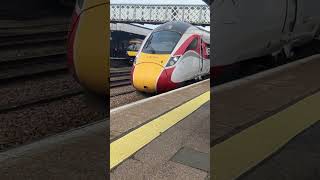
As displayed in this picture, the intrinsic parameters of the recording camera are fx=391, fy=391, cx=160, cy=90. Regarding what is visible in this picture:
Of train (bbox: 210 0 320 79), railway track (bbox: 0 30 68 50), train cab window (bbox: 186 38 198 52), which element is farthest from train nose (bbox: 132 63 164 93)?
railway track (bbox: 0 30 68 50)

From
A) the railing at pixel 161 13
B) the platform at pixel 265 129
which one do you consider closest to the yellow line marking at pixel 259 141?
the platform at pixel 265 129

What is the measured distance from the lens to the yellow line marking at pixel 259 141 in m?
3.81

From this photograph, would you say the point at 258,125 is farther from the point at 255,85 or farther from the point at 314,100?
the point at 255,85

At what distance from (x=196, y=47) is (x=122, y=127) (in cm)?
63

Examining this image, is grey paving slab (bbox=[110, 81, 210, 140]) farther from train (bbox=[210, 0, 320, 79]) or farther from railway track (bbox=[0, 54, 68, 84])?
railway track (bbox=[0, 54, 68, 84])

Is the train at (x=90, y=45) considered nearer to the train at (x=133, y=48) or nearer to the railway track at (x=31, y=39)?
the train at (x=133, y=48)

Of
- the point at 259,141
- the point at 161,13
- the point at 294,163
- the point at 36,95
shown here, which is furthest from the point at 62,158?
the point at 36,95

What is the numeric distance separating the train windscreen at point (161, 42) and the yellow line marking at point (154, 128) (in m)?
0.32

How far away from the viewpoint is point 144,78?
1985 mm

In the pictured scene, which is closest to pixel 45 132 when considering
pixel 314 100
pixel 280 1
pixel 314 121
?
pixel 314 121

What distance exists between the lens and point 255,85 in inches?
320

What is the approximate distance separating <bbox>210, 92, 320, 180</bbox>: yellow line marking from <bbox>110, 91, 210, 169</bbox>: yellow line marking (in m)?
1.06

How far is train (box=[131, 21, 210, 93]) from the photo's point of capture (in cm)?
181

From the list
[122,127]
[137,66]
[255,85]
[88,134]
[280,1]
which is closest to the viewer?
[122,127]
